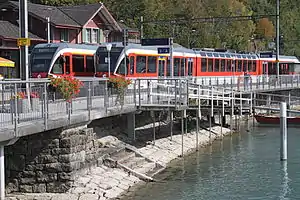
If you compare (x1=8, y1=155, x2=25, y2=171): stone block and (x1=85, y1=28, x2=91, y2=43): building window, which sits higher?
(x1=85, y1=28, x2=91, y2=43): building window

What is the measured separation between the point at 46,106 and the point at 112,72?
46.3 feet

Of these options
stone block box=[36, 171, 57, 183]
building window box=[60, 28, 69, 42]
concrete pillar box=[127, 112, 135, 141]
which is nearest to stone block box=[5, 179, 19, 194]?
stone block box=[36, 171, 57, 183]

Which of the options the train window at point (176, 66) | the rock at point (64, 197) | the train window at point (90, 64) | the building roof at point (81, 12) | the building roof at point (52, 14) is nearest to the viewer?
the rock at point (64, 197)

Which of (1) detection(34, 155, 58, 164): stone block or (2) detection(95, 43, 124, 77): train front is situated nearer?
(1) detection(34, 155, 58, 164): stone block

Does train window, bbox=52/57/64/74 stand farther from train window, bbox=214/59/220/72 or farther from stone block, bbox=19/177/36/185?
train window, bbox=214/59/220/72

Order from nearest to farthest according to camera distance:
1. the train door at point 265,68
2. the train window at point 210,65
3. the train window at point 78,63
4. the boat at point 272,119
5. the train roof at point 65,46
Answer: the train roof at point 65,46 → the train window at point 78,63 → the boat at point 272,119 → the train window at point 210,65 → the train door at point 265,68

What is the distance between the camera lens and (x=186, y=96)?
25.4 metres

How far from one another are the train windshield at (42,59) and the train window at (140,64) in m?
4.79

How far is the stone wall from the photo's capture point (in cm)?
1736

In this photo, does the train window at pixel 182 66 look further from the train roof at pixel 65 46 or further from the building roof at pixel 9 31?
the building roof at pixel 9 31

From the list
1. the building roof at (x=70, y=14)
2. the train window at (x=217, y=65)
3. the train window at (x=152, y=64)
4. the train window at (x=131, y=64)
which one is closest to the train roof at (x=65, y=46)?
the train window at (x=131, y=64)

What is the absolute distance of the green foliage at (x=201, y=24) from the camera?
Result: 67887mm

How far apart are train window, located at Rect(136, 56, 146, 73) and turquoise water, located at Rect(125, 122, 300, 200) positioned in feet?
18.9

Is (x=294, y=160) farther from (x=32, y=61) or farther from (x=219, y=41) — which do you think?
(x=219, y=41)
